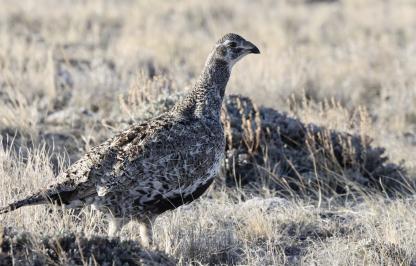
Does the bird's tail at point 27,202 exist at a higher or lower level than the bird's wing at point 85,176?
lower

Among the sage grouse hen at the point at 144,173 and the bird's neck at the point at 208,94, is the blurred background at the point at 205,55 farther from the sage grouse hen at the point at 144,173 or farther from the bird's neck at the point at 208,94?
the sage grouse hen at the point at 144,173

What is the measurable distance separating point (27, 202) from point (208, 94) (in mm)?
1578

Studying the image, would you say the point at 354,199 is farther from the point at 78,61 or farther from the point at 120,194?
the point at 78,61

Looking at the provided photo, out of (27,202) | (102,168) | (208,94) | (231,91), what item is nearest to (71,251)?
(27,202)

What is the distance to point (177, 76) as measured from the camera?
1195cm

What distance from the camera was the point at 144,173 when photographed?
5223mm

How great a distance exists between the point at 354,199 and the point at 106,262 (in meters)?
3.55

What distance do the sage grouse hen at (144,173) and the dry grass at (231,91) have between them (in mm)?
248

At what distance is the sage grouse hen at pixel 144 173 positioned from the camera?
521 cm

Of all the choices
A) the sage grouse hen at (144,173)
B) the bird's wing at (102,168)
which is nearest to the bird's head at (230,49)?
the sage grouse hen at (144,173)

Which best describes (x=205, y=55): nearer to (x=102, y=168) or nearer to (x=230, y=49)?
(x=230, y=49)

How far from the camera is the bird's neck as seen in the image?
575cm

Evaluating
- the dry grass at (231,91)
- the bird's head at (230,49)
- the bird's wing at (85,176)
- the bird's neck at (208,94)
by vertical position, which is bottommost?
the dry grass at (231,91)

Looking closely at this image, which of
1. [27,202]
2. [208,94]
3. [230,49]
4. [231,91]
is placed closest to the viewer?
[27,202]
